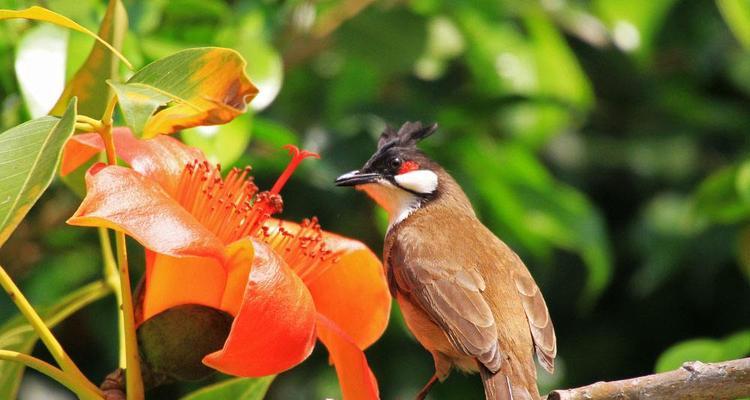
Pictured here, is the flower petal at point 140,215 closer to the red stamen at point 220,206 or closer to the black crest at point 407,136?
the red stamen at point 220,206

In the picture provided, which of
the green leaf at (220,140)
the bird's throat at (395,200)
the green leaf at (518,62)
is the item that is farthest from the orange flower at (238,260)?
the green leaf at (518,62)

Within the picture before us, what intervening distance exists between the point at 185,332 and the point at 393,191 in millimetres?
1468

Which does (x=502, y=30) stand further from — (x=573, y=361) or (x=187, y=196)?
(x=187, y=196)

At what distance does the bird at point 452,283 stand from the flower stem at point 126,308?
1116 millimetres

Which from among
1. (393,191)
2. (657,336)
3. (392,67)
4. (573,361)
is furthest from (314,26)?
(657,336)

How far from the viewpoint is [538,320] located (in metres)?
2.95

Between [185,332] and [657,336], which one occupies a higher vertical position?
[185,332]

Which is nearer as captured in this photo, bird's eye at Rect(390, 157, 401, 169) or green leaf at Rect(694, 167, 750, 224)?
bird's eye at Rect(390, 157, 401, 169)

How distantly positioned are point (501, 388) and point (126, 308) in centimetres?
123

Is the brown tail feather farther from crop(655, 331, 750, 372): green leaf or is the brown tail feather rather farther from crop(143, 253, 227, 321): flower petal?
crop(143, 253, 227, 321): flower petal

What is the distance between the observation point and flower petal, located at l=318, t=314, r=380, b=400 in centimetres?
194

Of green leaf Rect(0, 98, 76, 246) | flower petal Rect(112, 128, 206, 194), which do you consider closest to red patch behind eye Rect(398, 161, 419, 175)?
flower petal Rect(112, 128, 206, 194)

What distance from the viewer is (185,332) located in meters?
1.95

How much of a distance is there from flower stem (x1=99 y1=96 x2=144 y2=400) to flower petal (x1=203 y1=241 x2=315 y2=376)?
13 cm
